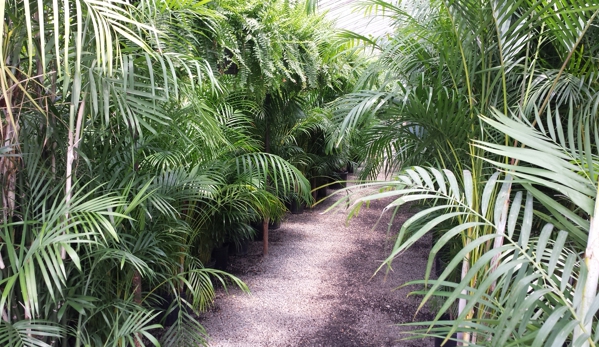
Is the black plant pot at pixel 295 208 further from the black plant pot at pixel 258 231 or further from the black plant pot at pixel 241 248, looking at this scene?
the black plant pot at pixel 241 248

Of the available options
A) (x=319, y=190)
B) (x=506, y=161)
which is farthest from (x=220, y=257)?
(x=319, y=190)

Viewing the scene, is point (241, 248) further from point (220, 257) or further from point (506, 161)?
point (506, 161)

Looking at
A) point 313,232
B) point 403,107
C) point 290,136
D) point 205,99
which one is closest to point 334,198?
point 313,232

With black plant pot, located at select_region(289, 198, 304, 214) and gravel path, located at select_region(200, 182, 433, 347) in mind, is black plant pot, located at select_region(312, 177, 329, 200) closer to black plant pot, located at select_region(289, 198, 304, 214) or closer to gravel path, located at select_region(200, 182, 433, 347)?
black plant pot, located at select_region(289, 198, 304, 214)

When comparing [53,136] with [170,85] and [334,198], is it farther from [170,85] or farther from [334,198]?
[334,198]

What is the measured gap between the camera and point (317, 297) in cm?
243

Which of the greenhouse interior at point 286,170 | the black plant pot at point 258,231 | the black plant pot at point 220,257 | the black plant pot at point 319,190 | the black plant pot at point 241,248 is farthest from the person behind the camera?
the black plant pot at point 319,190

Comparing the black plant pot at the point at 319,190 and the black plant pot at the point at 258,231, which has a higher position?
the black plant pot at the point at 319,190

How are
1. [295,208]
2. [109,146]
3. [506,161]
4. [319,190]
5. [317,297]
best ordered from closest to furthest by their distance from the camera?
[506,161], [109,146], [317,297], [295,208], [319,190]

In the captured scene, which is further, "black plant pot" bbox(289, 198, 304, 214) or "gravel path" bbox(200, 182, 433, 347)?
"black plant pot" bbox(289, 198, 304, 214)

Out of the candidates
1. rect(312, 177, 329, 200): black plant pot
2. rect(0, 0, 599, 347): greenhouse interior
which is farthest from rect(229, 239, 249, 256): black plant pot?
rect(312, 177, 329, 200): black plant pot

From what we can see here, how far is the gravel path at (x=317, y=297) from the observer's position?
6.58ft

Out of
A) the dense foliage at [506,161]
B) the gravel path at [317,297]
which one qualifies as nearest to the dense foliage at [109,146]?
the gravel path at [317,297]

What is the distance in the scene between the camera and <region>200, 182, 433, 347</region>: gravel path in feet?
6.58
